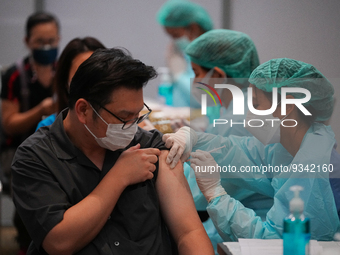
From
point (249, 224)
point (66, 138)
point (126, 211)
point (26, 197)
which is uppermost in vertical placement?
point (66, 138)

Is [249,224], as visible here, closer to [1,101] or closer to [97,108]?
[97,108]

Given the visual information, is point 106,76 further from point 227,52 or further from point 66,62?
point 227,52

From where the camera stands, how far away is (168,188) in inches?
65.8

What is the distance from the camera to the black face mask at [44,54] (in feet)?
11.2

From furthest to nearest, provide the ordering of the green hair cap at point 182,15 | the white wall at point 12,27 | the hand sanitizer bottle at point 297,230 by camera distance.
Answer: the white wall at point 12,27 → the green hair cap at point 182,15 → the hand sanitizer bottle at point 297,230

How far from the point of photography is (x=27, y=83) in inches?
135

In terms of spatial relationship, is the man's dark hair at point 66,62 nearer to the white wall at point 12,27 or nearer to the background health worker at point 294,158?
the background health worker at point 294,158

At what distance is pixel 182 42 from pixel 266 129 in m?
2.37

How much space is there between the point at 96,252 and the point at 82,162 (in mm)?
356

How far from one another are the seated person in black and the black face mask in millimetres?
1924

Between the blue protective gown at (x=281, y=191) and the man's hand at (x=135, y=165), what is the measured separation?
34 centimetres

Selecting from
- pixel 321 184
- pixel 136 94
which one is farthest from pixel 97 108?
pixel 321 184

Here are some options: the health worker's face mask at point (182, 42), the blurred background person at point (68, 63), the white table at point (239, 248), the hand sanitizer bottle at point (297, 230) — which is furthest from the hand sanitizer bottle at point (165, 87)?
the hand sanitizer bottle at point (297, 230)

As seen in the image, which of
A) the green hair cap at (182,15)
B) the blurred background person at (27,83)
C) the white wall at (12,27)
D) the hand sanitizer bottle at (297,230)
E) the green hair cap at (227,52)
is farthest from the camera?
the white wall at (12,27)
